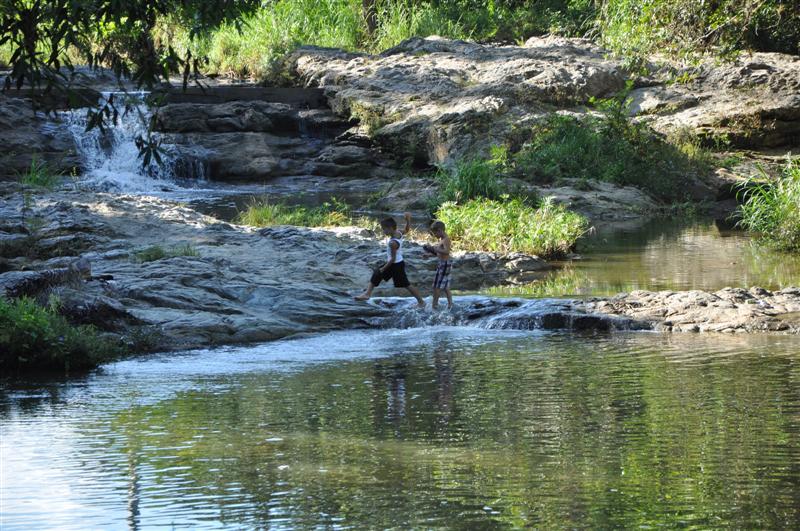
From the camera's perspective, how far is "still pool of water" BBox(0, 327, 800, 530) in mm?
5336

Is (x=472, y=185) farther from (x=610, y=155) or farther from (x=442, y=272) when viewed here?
(x=442, y=272)

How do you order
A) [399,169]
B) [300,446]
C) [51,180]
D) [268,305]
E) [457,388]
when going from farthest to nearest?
[399,169] < [51,180] < [268,305] < [457,388] < [300,446]

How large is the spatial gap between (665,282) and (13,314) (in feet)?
28.8

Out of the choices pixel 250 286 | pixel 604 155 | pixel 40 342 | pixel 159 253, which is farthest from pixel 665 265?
pixel 40 342

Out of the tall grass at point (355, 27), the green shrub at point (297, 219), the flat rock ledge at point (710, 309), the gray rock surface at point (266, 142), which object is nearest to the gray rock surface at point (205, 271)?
the green shrub at point (297, 219)

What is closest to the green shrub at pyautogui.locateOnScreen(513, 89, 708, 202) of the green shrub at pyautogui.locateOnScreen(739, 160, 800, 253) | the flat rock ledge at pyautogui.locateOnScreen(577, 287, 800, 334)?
the green shrub at pyautogui.locateOnScreen(739, 160, 800, 253)

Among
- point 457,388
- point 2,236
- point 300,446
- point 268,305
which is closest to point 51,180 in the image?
point 2,236

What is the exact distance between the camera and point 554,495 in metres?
5.54

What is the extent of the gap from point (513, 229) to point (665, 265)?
2.66 meters

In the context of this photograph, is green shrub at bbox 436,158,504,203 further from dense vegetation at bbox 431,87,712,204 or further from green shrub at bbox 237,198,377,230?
green shrub at bbox 237,198,377,230

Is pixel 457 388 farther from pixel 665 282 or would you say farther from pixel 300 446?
pixel 665 282

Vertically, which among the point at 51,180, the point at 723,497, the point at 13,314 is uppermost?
the point at 51,180

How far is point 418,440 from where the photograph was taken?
6.84 m

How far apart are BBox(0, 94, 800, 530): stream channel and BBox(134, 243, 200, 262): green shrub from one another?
3587 millimetres
